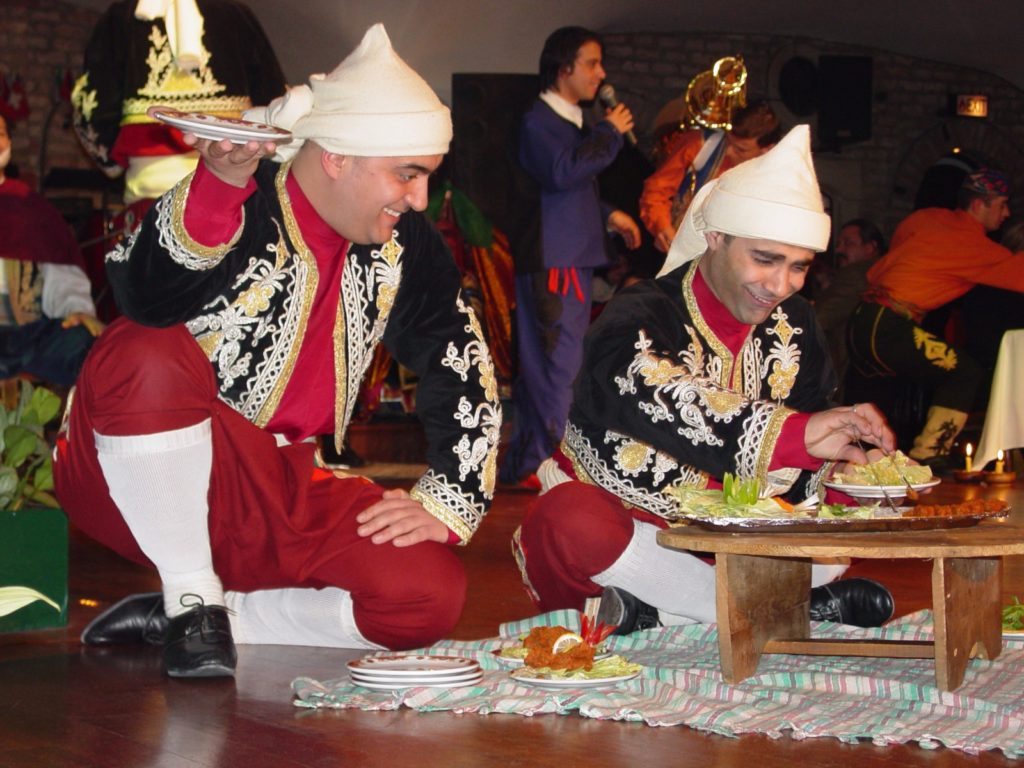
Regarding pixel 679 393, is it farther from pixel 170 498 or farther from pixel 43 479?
pixel 43 479

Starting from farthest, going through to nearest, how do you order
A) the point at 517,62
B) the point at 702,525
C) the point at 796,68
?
the point at 796,68 → the point at 517,62 → the point at 702,525

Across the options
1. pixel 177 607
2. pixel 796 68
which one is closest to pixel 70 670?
pixel 177 607

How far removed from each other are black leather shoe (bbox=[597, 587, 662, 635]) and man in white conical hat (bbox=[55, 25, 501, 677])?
315mm

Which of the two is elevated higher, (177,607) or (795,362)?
(795,362)

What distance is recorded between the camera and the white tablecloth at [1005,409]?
25.3 feet

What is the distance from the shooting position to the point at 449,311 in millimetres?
3227

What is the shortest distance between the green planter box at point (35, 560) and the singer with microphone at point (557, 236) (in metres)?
3.37

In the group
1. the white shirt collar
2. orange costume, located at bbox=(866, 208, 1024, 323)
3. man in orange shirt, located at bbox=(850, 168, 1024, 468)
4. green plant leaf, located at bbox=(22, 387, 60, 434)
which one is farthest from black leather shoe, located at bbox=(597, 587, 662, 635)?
orange costume, located at bbox=(866, 208, 1024, 323)

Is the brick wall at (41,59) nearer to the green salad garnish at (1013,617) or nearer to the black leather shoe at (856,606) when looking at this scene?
the black leather shoe at (856,606)

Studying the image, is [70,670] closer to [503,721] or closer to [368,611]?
[368,611]

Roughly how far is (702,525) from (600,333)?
0.55m

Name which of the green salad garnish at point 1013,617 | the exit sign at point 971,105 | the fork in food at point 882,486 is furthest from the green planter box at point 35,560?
the exit sign at point 971,105

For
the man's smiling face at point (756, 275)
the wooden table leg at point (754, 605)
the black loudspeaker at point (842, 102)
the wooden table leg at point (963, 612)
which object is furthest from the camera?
the black loudspeaker at point (842, 102)

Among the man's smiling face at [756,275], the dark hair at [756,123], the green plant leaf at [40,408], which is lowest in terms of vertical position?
the green plant leaf at [40,408]
